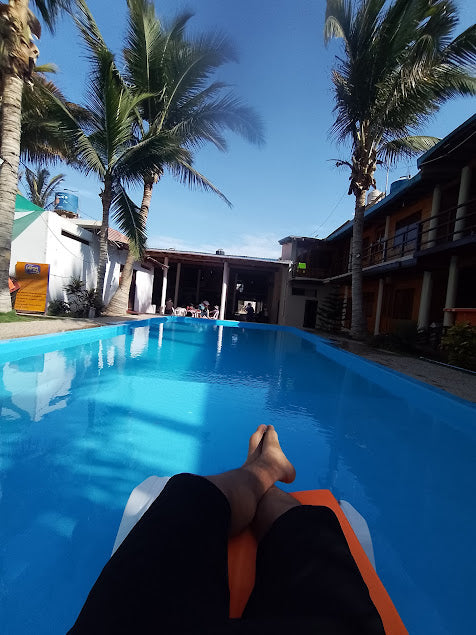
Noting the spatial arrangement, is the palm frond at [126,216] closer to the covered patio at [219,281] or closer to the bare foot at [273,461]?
the covered patio at [219,281]

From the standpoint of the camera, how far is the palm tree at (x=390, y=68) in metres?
7.69

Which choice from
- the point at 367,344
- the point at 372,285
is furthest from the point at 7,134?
the point at 372,285

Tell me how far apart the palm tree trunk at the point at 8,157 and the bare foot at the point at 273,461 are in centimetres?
779

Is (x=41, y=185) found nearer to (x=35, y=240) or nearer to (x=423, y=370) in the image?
(x=35, y=240)

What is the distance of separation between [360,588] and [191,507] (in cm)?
49

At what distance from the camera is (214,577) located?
2.85 ft

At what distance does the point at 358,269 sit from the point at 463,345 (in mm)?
4342

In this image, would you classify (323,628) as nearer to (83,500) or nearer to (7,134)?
(83,500)

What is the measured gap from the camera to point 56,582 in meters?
1.44

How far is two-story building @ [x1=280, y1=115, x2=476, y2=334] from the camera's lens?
8500mm

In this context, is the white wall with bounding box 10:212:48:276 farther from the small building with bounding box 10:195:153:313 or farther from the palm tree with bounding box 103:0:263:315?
the palm tree with bounding box 103:0:263:315

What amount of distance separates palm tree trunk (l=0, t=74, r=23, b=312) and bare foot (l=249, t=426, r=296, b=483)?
307 inches

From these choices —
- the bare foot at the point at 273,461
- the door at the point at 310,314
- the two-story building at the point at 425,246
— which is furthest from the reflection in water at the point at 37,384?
the door at the point at 310,314

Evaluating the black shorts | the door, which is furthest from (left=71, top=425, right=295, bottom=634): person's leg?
the door
